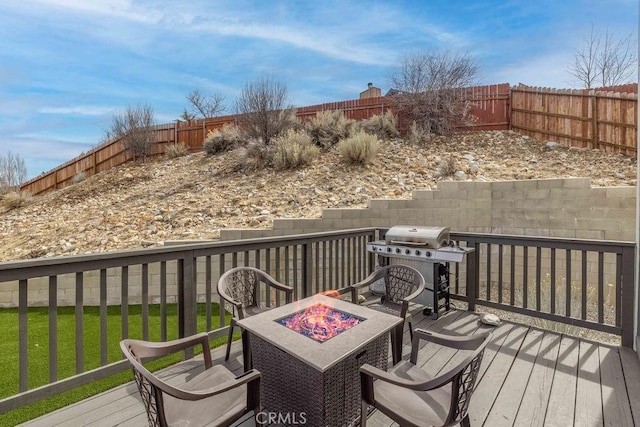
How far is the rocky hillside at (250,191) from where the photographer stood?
21.0ft

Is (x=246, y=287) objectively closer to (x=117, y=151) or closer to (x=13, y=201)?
(x=13, y=201)

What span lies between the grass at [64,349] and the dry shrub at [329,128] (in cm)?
636

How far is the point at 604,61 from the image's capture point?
12508mm

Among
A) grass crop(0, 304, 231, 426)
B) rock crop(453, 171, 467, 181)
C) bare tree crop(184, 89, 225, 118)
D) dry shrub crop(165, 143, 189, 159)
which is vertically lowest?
grass crop(0, 304, 231, 426)

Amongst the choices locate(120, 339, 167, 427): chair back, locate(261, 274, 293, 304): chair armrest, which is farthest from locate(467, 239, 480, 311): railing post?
locate(120, 339, 167, 427): chair back

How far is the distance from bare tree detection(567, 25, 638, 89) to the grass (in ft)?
52.5

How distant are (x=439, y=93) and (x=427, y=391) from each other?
10.2m

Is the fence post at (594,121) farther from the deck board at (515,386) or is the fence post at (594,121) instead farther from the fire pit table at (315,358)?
the fire pit table at (315,358)

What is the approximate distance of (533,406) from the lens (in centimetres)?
207

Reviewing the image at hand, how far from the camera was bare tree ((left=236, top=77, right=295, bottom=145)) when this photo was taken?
9.96 m

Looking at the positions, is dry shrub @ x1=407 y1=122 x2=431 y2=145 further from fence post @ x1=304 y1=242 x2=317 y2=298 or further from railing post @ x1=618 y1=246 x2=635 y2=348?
railing post @ x1=618 y1=246 x2=635 y2=348

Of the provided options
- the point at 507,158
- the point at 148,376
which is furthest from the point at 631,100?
the point at 148,376

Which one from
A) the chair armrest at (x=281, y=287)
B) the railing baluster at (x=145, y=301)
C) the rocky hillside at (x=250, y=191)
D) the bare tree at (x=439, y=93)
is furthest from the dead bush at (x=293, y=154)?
the railing baluster at (x=145, y=301)

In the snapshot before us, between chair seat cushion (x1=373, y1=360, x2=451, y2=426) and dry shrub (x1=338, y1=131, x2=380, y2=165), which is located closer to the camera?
chair seat cushion (x1=373, y1=360, x2=451, y2=426)
